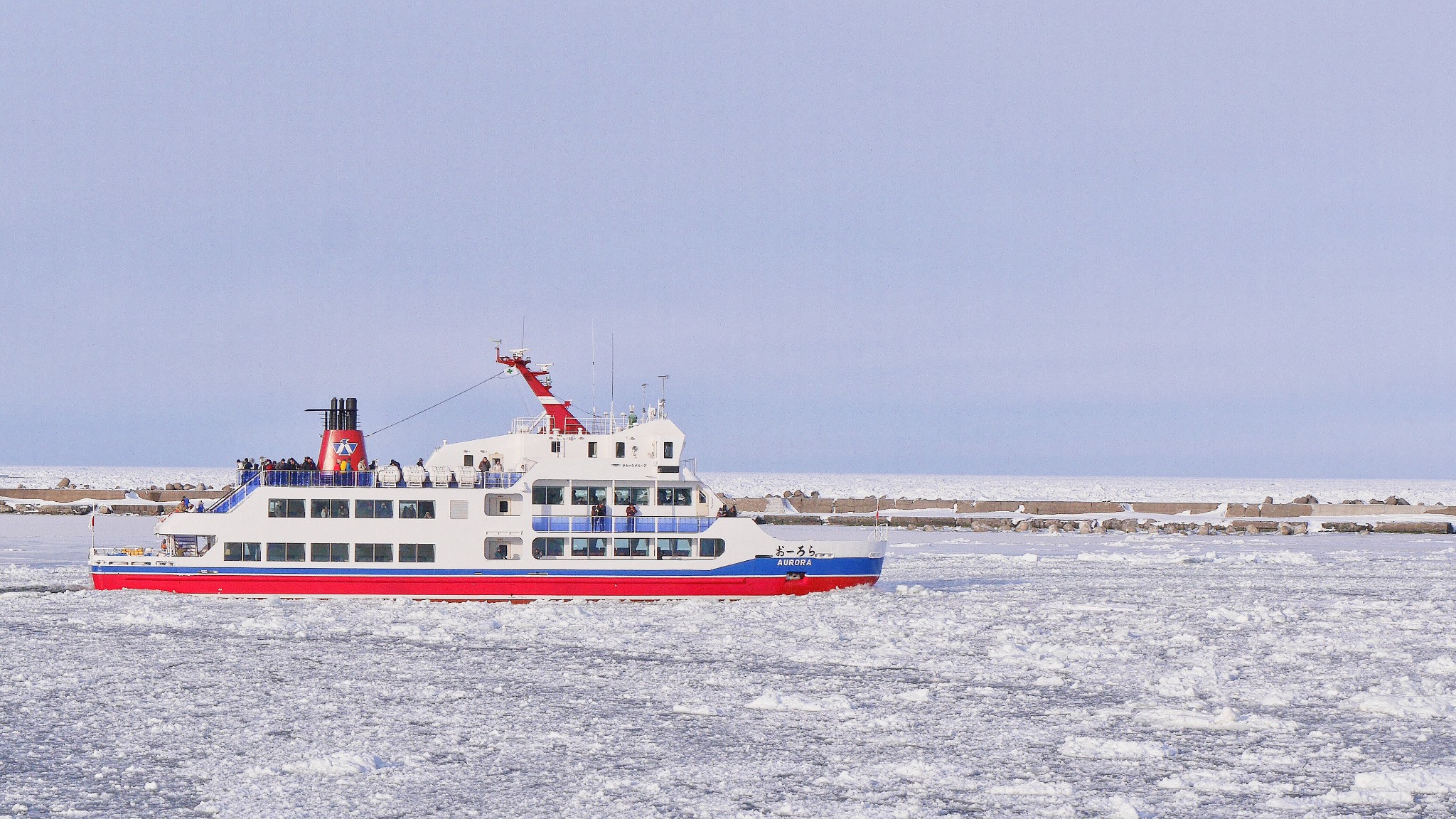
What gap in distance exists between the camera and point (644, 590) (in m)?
31.6

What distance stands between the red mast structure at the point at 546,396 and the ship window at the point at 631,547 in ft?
10.5

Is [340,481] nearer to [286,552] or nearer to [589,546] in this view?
[286,552]

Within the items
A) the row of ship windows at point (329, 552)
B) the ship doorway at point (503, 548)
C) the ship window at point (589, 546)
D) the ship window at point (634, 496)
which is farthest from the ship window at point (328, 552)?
the ship window at point (634, 496)

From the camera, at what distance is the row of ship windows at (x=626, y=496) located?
32.0m

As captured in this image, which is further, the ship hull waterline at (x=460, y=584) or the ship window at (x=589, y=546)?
the ship window at (x=589, y=546)

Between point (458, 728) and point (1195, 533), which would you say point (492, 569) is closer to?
point (458, 728)

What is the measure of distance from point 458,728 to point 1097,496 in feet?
424

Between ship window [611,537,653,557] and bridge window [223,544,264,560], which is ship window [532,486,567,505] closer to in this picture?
ship window [611,537,653,557]

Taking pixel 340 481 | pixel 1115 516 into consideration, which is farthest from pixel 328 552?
pixel 1115 516

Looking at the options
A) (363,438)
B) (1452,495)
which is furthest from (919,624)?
(1452,495)

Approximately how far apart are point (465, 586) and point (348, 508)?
3486 mm

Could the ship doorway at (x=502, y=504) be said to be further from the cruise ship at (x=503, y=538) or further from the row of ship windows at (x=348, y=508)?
the row of ship windows at (x=348, y=508)

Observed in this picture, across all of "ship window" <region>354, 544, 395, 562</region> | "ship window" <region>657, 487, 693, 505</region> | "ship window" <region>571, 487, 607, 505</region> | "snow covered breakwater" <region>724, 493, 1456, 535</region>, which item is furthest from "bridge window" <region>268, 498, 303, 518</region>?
"snow covered breakwater" <region>724, 493, 1456, 535</region>

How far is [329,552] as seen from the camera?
104ft
